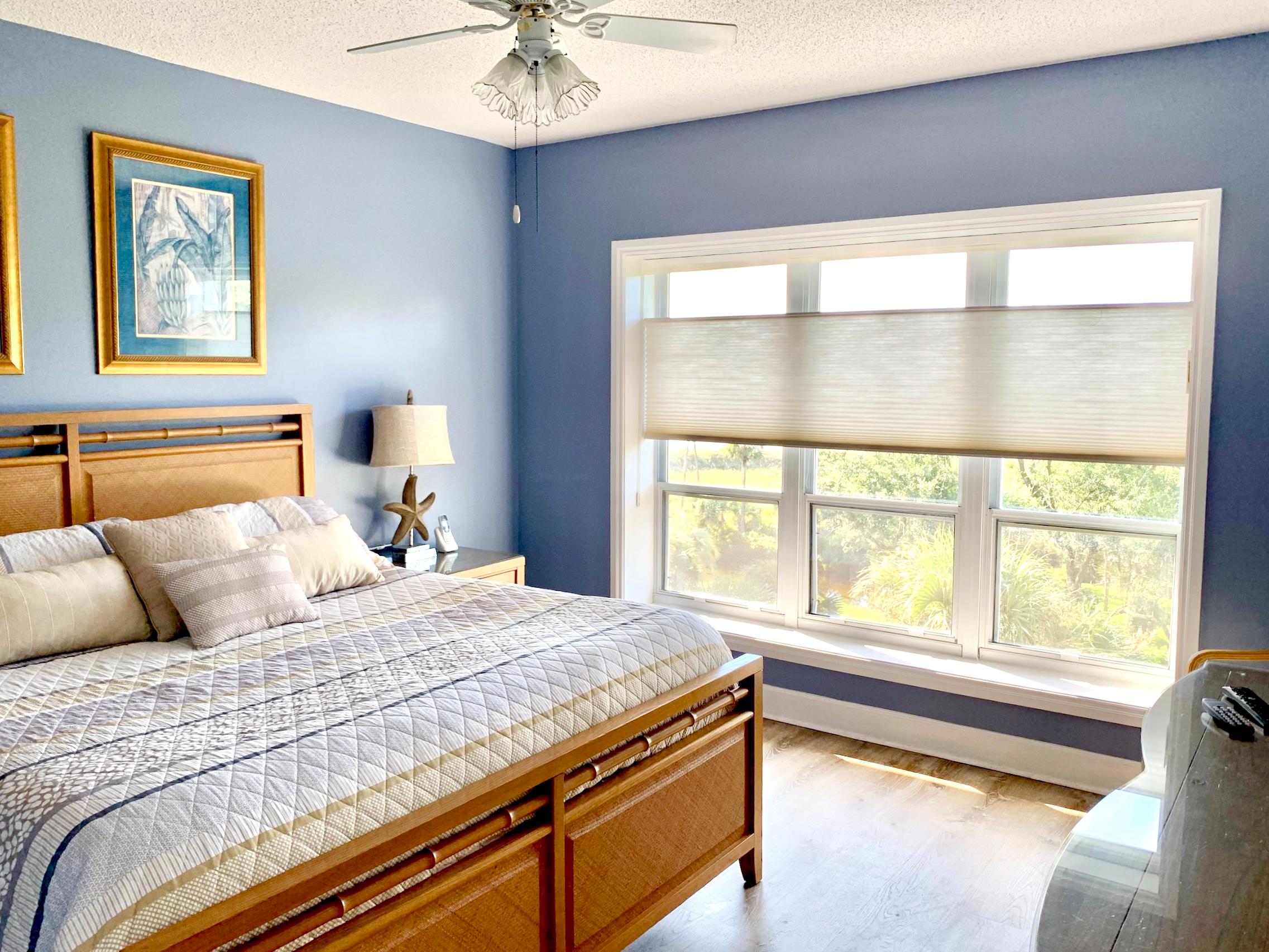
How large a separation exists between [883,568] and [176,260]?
9.43 feet

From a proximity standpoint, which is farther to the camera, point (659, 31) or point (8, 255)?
point (8, 255)

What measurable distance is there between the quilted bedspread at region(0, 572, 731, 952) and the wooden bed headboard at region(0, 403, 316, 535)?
796mm

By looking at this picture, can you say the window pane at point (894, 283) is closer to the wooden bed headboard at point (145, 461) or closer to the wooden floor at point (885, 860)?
the wooden floor at point (885, 860)

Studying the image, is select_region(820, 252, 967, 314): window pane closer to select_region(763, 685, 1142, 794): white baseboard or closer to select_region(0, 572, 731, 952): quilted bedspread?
select_region(763, 685, 1142, 794): white baseboard

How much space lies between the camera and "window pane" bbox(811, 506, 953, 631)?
13.0 ft

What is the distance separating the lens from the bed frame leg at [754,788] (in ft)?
9.30

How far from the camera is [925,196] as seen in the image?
3.67 m

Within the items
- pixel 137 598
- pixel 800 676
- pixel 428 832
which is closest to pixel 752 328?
pixel 800 676

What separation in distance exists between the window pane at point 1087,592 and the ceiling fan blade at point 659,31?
220cm

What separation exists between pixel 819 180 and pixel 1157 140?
3.87ft

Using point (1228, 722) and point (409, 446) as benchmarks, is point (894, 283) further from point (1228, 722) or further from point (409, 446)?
point (1228, 722)

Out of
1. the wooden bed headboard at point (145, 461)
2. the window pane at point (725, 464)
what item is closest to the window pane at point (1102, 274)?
the window pane at point (725, 464)

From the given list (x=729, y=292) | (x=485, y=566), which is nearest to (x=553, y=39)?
(x=729, y=292)

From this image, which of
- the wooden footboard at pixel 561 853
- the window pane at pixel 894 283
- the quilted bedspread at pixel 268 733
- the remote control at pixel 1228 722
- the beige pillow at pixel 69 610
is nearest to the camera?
the quilted bedspread at pixel 268 733
